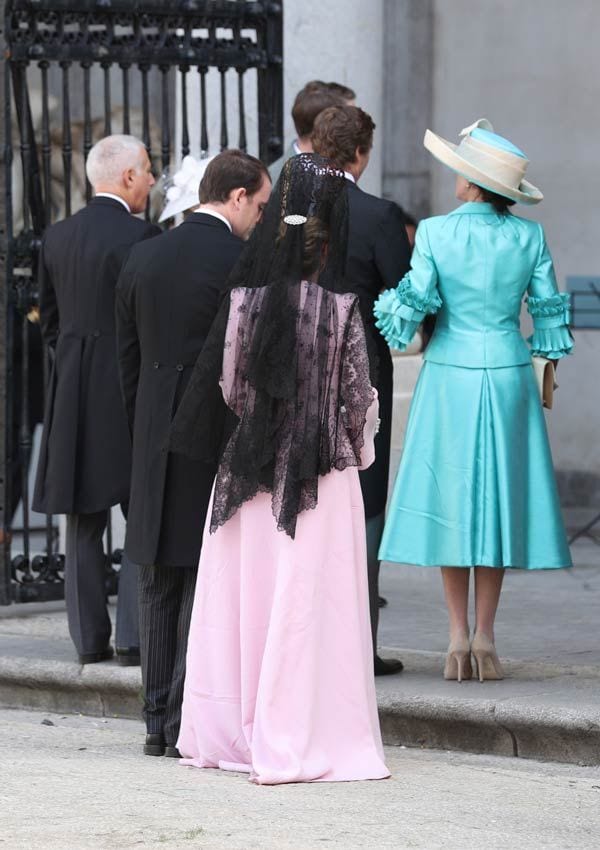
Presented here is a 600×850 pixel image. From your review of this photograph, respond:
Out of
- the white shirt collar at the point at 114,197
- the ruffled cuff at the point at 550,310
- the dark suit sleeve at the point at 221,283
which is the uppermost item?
the white shirt collar at the point at 114,197

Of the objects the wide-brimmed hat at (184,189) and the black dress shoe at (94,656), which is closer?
the wide-brimmed hat at (184,189)

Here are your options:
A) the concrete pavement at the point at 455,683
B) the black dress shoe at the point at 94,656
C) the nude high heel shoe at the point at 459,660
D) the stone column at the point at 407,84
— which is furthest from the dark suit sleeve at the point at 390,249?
the stone column at the point at 407,84

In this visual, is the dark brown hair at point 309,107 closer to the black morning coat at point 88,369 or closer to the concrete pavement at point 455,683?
the black morning coat at point 88,369

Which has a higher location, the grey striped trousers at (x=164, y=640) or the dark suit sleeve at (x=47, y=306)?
the dark suit sleeve at (x=47, y=306)

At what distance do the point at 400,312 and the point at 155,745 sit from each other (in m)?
1.53

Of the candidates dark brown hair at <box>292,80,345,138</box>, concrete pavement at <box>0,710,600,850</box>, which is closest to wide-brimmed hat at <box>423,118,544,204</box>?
dark brown hair at <box>292,80,345,138</box>

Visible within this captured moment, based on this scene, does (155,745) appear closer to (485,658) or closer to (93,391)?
(485,658)

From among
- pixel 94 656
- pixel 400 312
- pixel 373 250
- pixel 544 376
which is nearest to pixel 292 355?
pixel 400 312

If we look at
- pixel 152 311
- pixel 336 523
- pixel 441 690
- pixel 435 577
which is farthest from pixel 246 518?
pixel 435 577

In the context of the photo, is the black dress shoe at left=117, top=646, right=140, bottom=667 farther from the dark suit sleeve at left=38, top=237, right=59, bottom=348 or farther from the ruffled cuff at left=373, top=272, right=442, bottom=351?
the ruffled cuff at left=373, top=272, right=442, bottom=351

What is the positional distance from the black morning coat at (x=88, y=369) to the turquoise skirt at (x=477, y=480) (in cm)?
112

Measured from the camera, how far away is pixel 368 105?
9031mm

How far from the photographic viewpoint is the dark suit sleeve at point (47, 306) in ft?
22.9

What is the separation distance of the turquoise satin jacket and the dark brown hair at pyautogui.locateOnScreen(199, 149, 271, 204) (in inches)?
24.7
